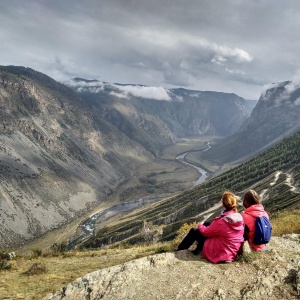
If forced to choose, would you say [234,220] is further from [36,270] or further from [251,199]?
[36,270]

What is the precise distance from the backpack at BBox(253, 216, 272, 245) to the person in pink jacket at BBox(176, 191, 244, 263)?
1.03 meters

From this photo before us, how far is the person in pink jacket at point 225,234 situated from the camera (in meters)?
16.7

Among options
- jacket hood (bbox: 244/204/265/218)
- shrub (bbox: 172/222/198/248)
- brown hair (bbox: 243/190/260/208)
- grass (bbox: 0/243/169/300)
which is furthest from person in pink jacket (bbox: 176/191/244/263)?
shrub (bbox: 172/222/198/248)

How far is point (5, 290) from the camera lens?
2227 cm

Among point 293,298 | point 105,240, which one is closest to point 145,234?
point 105,240

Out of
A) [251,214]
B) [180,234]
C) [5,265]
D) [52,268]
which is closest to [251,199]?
[251,214]

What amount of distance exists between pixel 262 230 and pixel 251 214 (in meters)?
1.03

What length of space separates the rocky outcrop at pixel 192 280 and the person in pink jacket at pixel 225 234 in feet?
1.66

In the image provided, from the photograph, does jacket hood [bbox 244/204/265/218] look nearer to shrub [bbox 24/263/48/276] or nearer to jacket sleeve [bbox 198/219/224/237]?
jacket sleeve [bbox 198/219/224/237]

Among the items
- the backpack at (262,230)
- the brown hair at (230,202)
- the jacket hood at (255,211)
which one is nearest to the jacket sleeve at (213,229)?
the brown hair at (230,202)

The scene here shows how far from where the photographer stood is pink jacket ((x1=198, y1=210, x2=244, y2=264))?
54.6ft

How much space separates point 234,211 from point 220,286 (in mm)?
3865

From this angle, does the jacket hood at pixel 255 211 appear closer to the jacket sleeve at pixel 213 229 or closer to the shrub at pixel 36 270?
the jacket sleeve at pixel 213 229

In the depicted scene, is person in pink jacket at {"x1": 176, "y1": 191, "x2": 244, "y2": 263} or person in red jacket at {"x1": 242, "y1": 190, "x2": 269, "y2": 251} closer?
person in pink jacket at {"x1": 176, "y1": 191, "x2": 244, "y2": 263}
